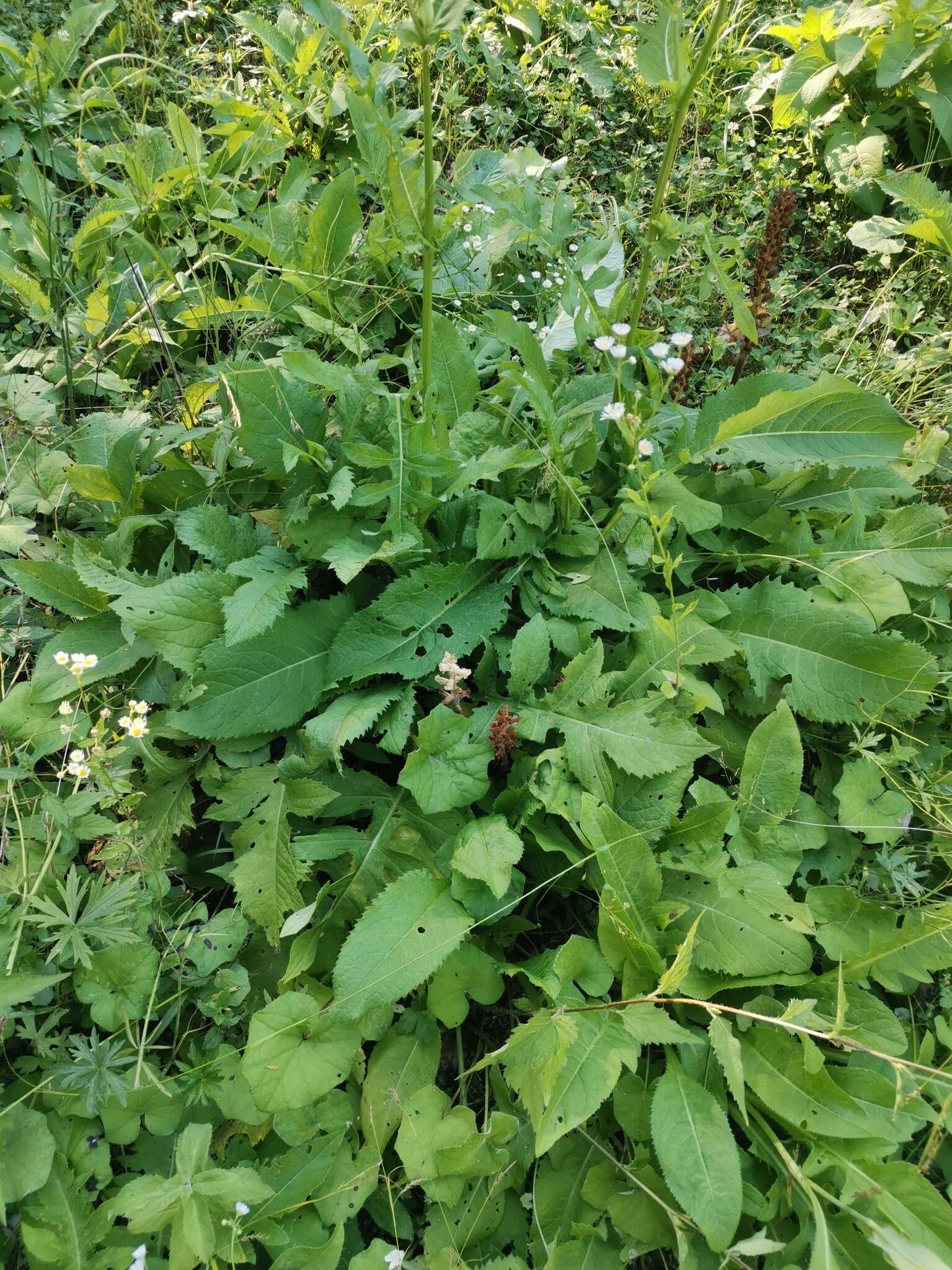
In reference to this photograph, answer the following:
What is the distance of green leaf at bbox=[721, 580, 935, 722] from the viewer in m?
2.07

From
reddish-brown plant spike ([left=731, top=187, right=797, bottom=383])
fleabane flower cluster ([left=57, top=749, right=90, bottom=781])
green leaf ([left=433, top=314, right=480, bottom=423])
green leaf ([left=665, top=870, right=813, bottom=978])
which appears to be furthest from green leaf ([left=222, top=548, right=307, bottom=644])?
reddish-brown plant spike ([left=731, top=187, right=797, bottom=383])

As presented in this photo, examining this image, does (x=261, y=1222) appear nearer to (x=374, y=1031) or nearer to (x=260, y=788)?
(x=374, y=1031)

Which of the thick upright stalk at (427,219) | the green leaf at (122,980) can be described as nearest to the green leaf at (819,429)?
the thick upright stalk at (427,219)

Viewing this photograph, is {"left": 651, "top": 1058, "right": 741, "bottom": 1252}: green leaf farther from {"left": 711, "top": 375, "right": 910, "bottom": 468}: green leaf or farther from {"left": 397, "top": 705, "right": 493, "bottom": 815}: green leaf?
{"left": 711, "top": 375, "right": 910, "bottom": 468}: green leaf

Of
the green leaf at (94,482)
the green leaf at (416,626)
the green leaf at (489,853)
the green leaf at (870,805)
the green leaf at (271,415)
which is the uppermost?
the green leaf at (271,415)

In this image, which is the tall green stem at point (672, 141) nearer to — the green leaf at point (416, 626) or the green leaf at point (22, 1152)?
the green leaf at point (416, 626)

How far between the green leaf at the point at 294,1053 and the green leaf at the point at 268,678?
0.62 m

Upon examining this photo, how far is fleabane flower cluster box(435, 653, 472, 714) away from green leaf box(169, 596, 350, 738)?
0.99 ft

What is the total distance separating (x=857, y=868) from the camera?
81.0 inches

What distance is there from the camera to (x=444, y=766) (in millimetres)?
1842

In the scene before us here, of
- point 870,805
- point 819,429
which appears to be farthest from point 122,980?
point 819,429

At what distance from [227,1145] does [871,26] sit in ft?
15.3

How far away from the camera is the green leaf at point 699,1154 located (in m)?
1.48

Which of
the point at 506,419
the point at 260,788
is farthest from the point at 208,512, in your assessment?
the point at 506,419
